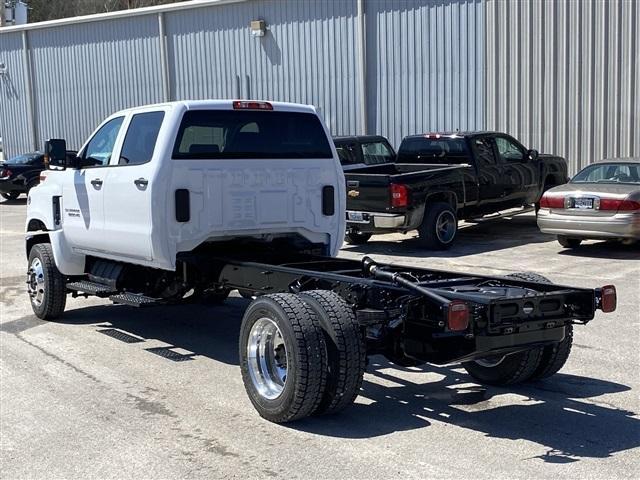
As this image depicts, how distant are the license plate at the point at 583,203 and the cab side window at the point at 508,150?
119 inches

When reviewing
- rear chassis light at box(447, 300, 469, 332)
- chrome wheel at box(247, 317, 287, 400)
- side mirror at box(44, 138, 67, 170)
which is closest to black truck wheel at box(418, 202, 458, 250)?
side mirror at box(44, 138, 67, 170)

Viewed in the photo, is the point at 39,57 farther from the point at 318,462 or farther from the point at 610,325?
the point at 318,462

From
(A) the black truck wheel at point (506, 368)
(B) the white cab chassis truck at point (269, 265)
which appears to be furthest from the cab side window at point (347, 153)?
(A) the black truck wheel at point (506, 368)

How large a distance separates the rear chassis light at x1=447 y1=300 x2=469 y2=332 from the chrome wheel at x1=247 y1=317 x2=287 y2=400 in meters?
1.39

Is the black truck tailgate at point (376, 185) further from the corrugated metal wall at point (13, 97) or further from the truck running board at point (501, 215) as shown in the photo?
the corrugated metal wall at point (13, 97)

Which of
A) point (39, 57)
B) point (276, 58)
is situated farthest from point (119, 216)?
point (39, 57)

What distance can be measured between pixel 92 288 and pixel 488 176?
937cm

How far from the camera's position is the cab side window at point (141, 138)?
823 centimetres

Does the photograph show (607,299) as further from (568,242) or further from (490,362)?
(568,242)

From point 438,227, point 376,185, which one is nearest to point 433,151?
point 438,227

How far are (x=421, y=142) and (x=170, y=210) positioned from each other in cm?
1004

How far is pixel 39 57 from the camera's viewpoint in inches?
1289

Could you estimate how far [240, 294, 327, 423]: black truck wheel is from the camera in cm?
602

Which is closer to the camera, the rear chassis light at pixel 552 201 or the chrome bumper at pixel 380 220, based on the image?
the rear chassis light at pixel 552 201
